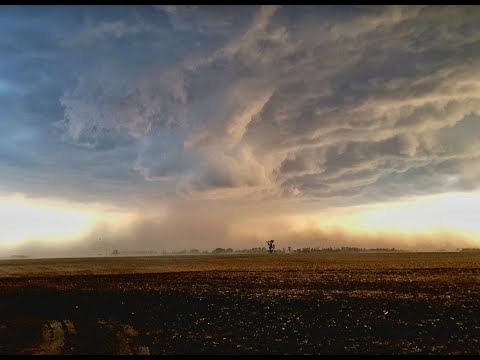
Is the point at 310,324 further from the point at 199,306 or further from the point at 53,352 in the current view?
the point at 53,352

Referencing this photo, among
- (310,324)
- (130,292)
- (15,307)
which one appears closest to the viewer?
(310,324)

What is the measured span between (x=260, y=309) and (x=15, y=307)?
64.3ft

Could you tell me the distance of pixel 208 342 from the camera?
18.0 meters

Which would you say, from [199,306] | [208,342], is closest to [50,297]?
[199,306]

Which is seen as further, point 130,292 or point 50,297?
point 130,292
